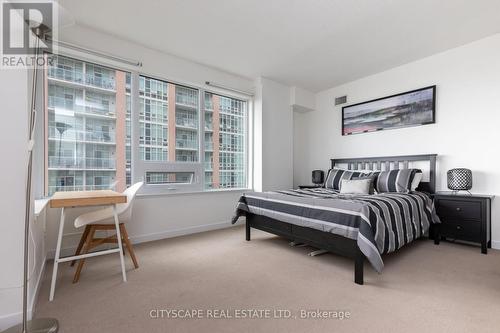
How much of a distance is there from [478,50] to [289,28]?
246cm

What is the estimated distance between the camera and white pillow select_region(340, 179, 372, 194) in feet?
10.3

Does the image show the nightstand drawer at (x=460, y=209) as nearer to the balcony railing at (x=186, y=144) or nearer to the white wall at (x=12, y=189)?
the balcony railing at (x=186, y=144)

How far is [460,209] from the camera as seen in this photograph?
2766mm

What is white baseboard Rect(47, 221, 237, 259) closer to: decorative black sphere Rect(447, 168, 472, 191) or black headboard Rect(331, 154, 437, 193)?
black headboard Rect(331, 154, 437, 193)

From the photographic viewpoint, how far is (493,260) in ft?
7.91

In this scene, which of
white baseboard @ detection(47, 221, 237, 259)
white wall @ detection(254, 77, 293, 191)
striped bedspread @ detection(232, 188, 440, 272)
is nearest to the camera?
striped bedspread @ detection(232, 188, 440, 272)

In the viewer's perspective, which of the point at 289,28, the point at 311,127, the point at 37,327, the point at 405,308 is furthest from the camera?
the point at 311,127

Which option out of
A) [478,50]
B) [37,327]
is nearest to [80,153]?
[37,327]

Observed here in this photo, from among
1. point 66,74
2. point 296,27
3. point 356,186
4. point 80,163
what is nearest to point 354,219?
point 356,186

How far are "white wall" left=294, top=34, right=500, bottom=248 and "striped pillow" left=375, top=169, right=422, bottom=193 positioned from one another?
0.51m

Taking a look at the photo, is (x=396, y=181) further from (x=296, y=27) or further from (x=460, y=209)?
(x=296, y=27)

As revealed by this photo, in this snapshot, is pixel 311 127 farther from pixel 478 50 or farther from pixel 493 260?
pixel 493 260

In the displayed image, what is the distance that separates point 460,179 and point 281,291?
267cm

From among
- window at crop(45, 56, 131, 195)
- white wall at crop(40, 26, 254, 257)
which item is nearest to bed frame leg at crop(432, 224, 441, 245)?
white wall at crop(40, 26, 254, 257)
